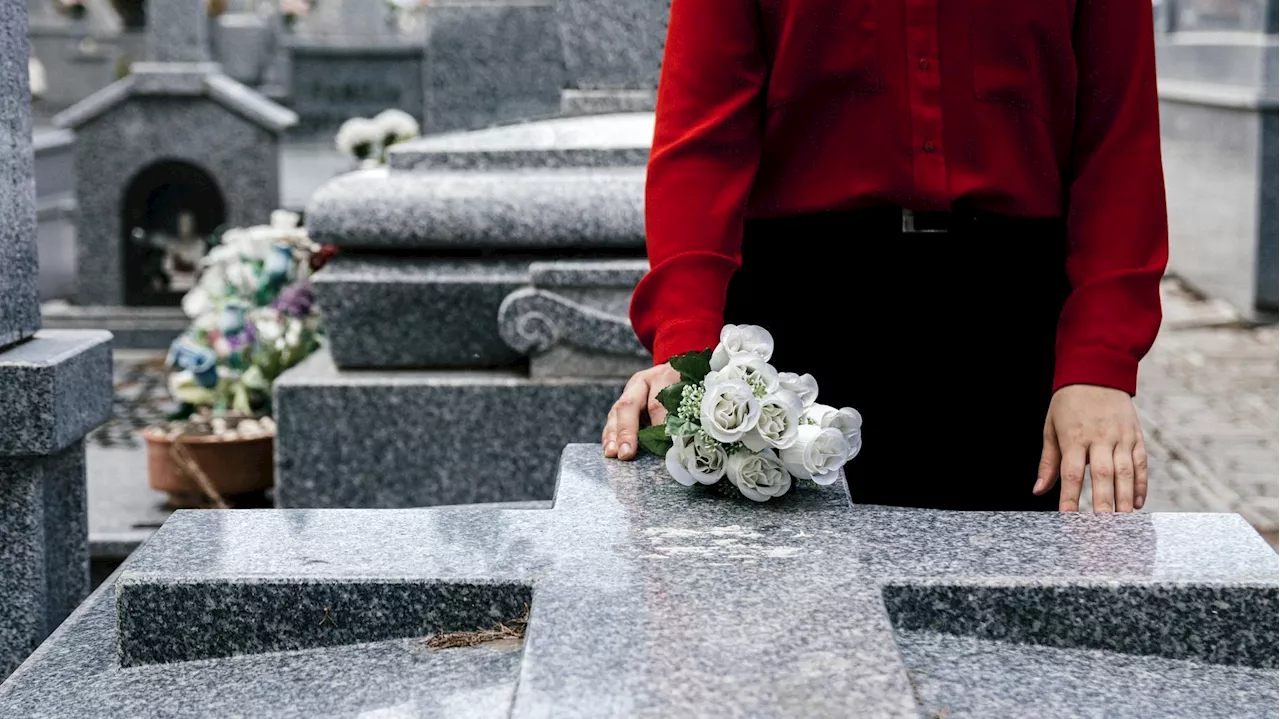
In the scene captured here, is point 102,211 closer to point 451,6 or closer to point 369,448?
point 451,6

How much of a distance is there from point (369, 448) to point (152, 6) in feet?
22.1

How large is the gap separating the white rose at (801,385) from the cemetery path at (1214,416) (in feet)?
12.3

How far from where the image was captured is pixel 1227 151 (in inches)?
444

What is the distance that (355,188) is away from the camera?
419 cm

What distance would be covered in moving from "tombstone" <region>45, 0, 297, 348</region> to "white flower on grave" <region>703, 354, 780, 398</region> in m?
7.92

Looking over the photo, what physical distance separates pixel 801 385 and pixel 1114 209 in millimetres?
527

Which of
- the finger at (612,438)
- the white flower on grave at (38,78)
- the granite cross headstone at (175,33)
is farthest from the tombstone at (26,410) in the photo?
the white flower on grave at (38,78)

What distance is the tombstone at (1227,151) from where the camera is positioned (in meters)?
10.3

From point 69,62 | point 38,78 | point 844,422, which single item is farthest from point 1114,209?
point 69,62

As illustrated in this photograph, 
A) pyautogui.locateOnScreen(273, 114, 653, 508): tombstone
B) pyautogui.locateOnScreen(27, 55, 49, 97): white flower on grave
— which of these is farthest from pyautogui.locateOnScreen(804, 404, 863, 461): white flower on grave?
pyautogui.locateOnScreen(27, 55, 49, 97): white flower on grave

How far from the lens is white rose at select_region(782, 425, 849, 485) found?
6.50ft

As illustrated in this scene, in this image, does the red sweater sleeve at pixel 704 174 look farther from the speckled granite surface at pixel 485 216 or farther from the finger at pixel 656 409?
the speckled granite surface at pixel 485 216

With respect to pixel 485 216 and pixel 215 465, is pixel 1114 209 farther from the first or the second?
pixel 215 465

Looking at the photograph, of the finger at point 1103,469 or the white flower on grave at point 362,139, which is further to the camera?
the white flower on grave at point 362,139
